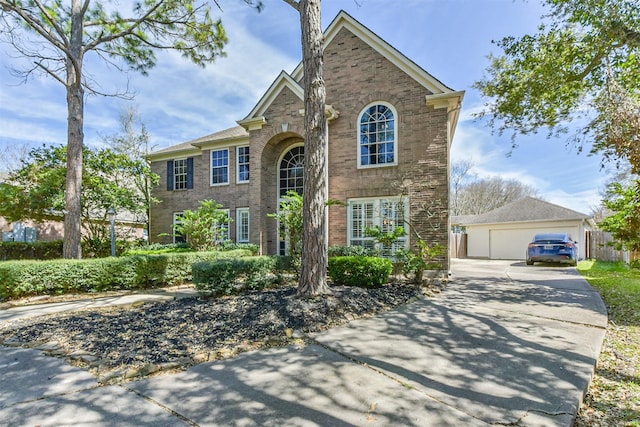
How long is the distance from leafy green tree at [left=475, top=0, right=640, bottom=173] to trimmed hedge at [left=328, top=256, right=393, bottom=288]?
513 cm

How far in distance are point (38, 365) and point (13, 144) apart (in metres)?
35.8

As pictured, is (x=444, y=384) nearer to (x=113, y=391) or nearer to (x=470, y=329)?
(x=470, y=329)

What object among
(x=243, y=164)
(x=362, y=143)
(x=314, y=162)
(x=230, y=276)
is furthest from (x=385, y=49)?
(x=230, y=276)

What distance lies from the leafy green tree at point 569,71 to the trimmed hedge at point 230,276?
303 inches

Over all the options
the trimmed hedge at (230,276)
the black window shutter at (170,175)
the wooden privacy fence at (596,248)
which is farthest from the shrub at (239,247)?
the wooden privacy fence at (596,248)

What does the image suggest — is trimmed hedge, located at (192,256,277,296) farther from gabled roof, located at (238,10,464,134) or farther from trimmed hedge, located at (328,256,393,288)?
gabled roof, located at (238,10,464,134)

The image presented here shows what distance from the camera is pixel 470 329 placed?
5.00 m

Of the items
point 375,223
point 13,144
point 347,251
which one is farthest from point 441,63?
point 13,144

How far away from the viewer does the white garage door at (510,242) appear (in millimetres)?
20592

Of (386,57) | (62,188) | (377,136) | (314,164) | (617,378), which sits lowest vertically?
(617,378)

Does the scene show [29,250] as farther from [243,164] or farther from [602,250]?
[602,250]

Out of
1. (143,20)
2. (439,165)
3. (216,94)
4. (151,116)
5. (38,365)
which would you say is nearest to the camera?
(38,365)

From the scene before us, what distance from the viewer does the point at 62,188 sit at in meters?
12.9

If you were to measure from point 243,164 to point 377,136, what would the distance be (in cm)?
680
